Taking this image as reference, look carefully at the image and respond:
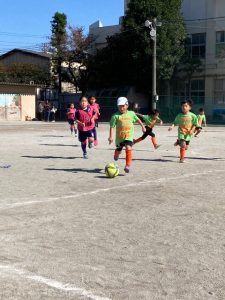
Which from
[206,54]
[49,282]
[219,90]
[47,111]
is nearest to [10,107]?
[47,111]

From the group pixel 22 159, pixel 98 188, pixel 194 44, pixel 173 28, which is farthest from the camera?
pixel 194 44

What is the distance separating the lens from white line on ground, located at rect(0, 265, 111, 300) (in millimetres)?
4203

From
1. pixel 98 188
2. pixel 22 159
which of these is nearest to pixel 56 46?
pixel 22 159

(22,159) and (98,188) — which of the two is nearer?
(98,188)

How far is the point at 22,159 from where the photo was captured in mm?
14219

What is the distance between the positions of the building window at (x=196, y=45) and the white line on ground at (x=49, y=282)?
49.5 m

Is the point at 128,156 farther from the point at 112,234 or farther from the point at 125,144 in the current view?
the point at 112,234

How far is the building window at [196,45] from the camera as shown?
52.4 meters

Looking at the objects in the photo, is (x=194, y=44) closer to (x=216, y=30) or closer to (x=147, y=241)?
(x=216, y=30)

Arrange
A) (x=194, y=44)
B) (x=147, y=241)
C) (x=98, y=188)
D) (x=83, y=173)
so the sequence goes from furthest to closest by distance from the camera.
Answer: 1. (x=194, y=44)
2. (x=83, y=173)
3. (x=98, y=188)
4. (x=147, y=241)

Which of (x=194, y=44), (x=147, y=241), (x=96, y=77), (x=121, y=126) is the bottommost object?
(x=147, y=241)

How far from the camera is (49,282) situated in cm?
447

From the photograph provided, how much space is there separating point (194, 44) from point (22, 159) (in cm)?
4175

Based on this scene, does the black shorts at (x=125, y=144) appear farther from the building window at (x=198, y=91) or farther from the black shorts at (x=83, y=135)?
the building window at (x=198, y=91)
